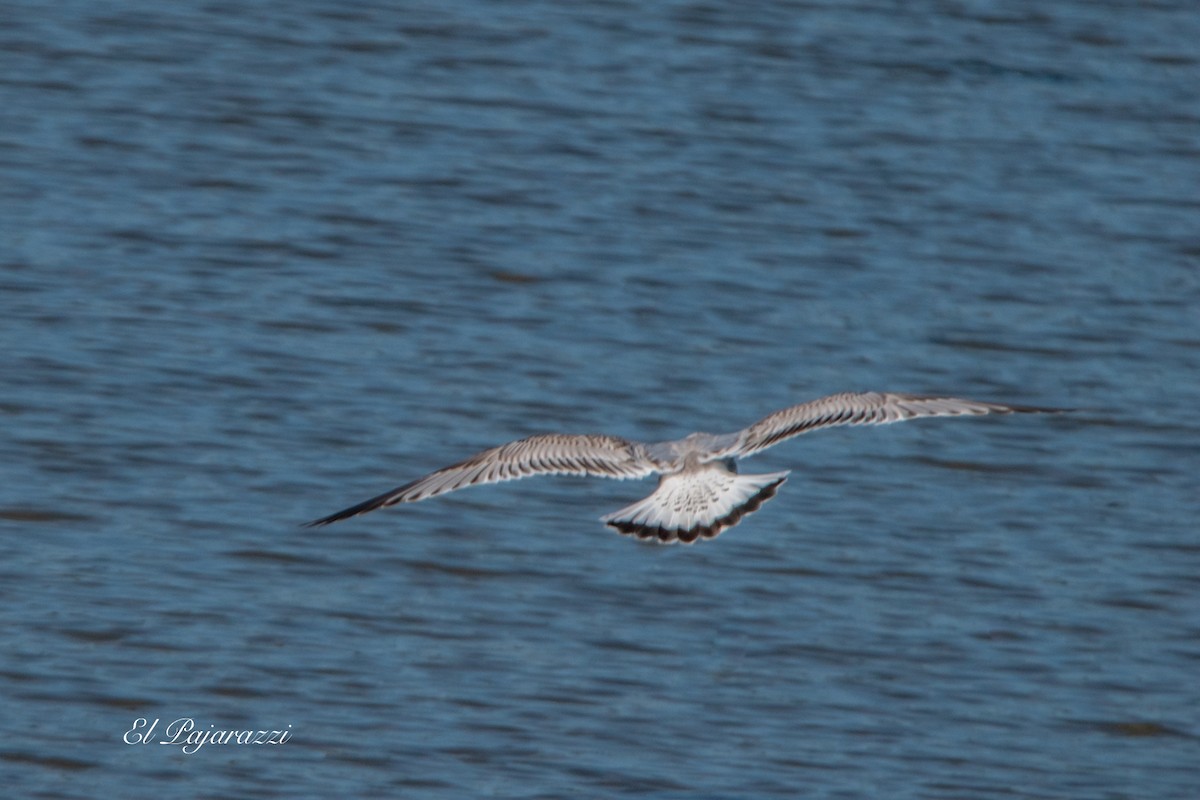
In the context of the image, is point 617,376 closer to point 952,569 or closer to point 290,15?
point 952,569

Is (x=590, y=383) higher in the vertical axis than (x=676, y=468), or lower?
lower

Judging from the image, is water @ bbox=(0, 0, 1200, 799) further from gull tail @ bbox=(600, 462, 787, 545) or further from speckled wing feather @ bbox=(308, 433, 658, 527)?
speckled wing feather @ bbox=(308, 433, 658, 527)

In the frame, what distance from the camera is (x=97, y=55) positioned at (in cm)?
1182

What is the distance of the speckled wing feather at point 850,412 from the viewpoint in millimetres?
6004

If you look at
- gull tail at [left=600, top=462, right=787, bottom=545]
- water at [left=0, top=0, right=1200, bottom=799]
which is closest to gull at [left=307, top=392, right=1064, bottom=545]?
gull tail at [left=600, top=462, right=787, bottom=545]

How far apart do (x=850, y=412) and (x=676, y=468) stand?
0.55 m

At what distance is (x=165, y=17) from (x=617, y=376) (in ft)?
17.6

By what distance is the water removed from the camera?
6.03 metres

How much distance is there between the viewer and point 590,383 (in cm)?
827

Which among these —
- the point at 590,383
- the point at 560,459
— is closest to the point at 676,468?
the point at 560,459
